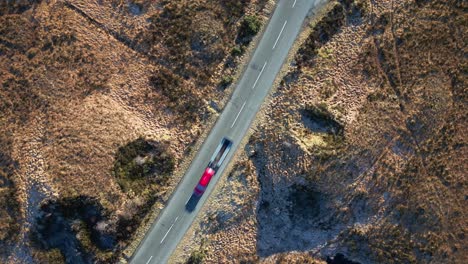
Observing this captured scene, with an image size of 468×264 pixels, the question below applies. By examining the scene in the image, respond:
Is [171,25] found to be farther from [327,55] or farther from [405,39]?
[405,39]

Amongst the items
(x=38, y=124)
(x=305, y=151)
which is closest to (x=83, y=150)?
(x=38, y=124)

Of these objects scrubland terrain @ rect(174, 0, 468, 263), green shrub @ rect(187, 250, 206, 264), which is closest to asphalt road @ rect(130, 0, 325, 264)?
scrubland terrain @ rect(174, 0, 468, 263)

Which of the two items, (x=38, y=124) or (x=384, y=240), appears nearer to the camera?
(x=38, y=124)

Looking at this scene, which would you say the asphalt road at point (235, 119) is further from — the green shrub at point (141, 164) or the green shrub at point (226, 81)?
the green shrub at point (141, 164)

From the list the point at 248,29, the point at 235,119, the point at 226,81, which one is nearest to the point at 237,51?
the point at 248,29

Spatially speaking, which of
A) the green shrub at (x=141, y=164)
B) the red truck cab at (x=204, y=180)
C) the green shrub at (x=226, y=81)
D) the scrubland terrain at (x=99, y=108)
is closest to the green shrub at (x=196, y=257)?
the red truck cab at (x=204, y=180)

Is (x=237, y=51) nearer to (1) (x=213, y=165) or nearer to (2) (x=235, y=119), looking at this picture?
(2) (x=235, y=119)
